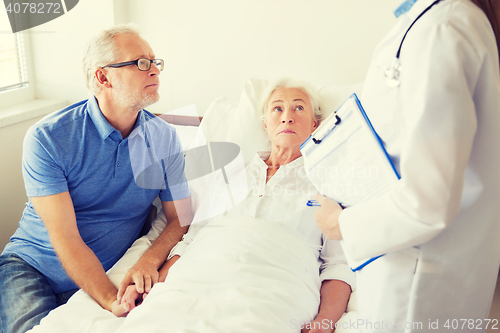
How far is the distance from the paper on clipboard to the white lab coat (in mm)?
26

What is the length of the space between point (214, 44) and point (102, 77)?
0.67 metres

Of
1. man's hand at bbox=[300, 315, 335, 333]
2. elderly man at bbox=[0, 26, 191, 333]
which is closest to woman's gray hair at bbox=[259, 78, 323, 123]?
elderly man at bbox=[0, 26, 191, 333]

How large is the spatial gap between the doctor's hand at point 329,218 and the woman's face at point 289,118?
58 cm

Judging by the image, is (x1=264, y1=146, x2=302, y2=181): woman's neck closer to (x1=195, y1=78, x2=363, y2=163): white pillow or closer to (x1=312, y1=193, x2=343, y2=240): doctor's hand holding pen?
(x1=195, y1=78, x2=363, y2=163): white pillow

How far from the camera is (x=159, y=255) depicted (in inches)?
53.8

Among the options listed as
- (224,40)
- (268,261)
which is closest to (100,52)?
(224,40)

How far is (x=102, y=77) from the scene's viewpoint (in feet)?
4.50

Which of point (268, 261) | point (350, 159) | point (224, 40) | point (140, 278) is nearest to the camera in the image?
point (350, 159)

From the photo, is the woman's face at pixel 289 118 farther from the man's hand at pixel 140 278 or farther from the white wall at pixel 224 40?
the man's hand at pixel 140 278

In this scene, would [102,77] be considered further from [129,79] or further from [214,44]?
[214,44]

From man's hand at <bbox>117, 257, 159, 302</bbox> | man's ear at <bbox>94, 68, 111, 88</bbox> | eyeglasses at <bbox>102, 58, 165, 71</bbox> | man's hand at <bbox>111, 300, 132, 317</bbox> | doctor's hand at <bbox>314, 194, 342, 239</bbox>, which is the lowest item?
man's hand at <bbox>111, 300, 132, 317</bbox>

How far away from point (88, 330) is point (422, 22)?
1076mm

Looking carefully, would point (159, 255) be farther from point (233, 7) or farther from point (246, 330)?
point (233, 7)

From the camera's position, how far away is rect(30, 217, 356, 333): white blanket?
938 mm
